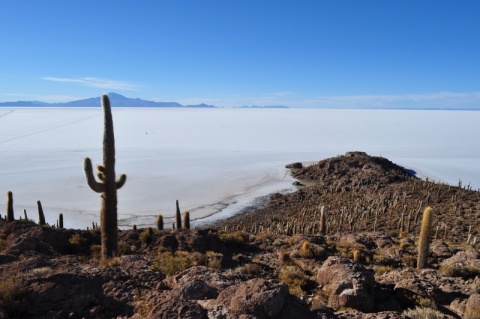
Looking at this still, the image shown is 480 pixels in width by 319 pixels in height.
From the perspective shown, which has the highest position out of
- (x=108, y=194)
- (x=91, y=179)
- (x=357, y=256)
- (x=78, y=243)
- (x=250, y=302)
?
(x=91, y=179)

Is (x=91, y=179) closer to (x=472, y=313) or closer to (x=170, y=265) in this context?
(x=170, y=265)

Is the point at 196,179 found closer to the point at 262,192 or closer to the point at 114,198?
the point at 262,192

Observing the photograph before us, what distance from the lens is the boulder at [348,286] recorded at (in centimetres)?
678

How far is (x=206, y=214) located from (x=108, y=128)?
50.2 feet

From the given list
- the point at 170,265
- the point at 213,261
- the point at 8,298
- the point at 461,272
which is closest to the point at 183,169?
the point at 213,261

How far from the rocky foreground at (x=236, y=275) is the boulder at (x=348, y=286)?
2cm

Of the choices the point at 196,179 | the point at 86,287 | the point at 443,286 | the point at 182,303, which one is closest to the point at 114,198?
the point at 86,287

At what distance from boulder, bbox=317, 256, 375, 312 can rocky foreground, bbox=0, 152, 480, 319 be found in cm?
2

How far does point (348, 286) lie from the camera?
7.13 meters

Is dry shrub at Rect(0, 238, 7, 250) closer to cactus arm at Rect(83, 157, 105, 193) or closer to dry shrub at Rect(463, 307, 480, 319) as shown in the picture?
cactus arm at Rect(83, 157, 105, 193)

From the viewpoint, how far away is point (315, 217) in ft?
78.2

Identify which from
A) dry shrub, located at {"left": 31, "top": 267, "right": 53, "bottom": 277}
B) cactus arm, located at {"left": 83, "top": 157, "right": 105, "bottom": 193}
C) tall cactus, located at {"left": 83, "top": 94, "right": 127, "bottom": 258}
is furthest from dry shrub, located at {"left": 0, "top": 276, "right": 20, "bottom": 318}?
tall cactus, located at {"left": 83, "top": 94, "right": 127, "bottom": 258}

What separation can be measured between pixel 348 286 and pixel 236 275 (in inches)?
87.6

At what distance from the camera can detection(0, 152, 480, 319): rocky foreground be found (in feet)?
19.1
